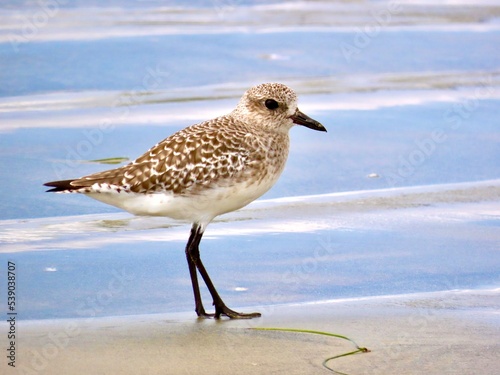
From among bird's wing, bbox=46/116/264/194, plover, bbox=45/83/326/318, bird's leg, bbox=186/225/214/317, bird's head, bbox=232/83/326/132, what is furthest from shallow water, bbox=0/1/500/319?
bird's head, bbox=232/83/326/132

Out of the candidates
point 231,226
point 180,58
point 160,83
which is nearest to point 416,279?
point 231,226

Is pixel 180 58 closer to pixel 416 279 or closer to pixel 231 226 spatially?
pixel 231 226

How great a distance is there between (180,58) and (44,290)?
24.6 ft

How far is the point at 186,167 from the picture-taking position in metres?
6.51

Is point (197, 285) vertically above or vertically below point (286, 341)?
above

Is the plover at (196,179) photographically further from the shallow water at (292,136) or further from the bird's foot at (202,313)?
the shallow water at (292,136)
